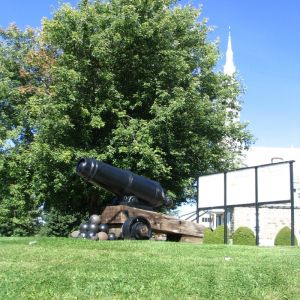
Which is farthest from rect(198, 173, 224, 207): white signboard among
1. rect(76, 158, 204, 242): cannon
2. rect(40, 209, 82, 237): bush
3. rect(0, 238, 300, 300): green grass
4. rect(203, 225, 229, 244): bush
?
rect(40, 209, 82, 237): bush

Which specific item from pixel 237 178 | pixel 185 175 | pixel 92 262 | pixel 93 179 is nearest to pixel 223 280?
pixel 92 262

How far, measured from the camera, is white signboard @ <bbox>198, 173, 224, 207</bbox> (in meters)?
17.8

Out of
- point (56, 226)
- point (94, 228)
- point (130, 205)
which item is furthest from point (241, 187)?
point (56, 226)

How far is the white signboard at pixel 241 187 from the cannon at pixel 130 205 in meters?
3.32

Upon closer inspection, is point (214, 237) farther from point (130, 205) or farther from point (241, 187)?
point (130, 205)

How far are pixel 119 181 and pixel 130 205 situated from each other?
0.69 meters

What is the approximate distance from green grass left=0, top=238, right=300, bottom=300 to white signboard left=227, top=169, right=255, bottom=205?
22.2 ft

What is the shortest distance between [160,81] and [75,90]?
10.4ft

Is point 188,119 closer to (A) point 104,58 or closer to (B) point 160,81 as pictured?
(B) point 160,81

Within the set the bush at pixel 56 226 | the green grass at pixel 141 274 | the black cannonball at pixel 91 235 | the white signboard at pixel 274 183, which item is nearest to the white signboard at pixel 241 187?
the white signboard at pixel 274 183

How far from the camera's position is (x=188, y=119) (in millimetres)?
20016

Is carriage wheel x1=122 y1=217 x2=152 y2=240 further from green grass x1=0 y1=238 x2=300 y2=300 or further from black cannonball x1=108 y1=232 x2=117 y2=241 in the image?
green grass x1=0 y1=238 x2=300 y2=300

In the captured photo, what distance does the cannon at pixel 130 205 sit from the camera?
12.2 metres

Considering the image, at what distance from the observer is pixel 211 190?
18.1 m
